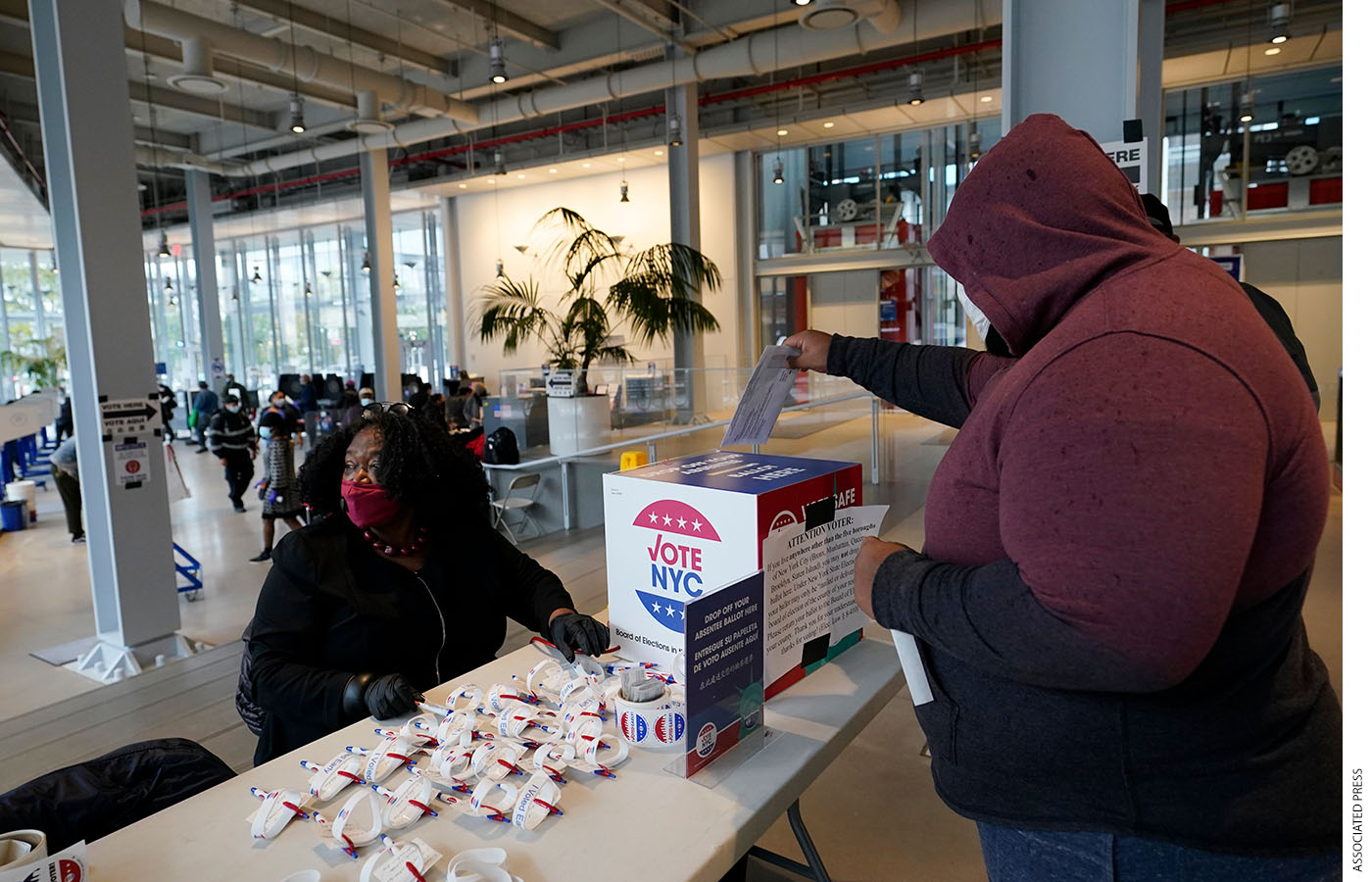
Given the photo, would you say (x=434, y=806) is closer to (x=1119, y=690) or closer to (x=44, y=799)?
(x=44, y=799)

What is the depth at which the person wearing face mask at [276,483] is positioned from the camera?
22.6 ft

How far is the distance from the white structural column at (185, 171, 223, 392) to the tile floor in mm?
6548

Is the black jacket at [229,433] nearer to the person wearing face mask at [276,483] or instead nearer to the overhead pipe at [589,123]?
the person wearing face mask at [276,483]

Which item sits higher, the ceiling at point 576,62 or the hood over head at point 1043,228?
the ceiling at point 576,62

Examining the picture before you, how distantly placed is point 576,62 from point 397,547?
35.0 feet

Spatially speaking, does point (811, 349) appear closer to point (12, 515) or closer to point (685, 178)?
point (685, 178)

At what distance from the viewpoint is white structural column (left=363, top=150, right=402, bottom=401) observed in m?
14.1

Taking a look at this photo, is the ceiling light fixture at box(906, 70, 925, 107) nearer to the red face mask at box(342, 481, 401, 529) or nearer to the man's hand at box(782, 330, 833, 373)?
the man's hand at box(782, 330, 833, 373)

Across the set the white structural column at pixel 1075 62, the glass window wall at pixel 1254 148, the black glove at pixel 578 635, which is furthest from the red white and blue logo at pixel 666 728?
the glass window wall at pixel 1254 148

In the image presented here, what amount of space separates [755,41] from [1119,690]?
10.2 m

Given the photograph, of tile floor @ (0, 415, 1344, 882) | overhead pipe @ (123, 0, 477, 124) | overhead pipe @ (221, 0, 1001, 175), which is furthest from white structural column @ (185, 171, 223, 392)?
overhead pipe @ (123, 0, 477, 124)

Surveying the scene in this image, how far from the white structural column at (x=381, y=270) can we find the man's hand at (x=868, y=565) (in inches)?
547

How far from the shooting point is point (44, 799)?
148cm

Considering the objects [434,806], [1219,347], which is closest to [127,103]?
[434,806]
